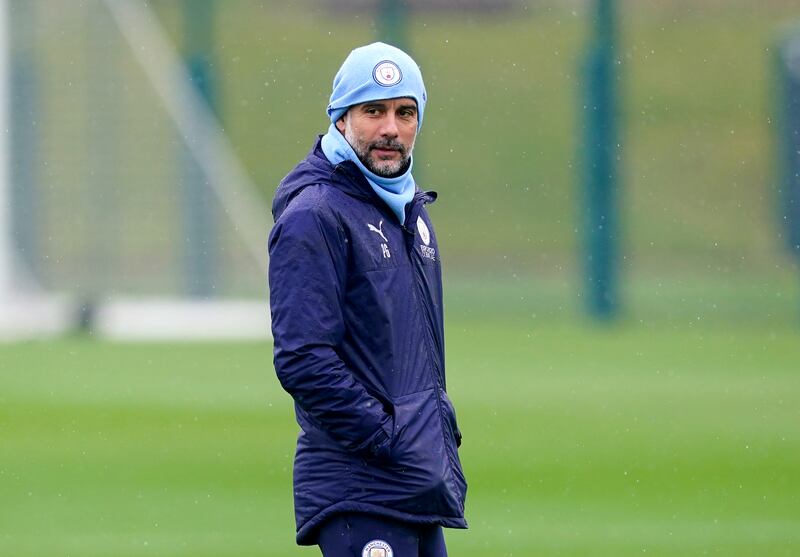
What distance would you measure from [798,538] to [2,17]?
14181 millimetres

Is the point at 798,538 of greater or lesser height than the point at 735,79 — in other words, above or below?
below

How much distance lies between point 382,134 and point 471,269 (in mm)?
26531

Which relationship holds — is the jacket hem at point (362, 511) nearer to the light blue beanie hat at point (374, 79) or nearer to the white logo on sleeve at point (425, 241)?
the white logo on sleeve at point (425, 241)

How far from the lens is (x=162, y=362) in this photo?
16.9 meters

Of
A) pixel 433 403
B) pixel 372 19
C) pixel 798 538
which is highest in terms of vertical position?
pixel 372 19

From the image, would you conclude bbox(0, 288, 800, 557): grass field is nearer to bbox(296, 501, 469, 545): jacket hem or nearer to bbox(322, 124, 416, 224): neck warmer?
bbox(296, 501, 469, 545): jacket hem

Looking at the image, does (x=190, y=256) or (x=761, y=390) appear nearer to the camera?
(x=761, y=390)

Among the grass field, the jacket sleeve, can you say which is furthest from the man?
the grass field

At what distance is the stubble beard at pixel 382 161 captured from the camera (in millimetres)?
4273

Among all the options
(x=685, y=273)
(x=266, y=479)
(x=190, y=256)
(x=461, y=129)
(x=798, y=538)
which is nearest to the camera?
(x=798, y=538)

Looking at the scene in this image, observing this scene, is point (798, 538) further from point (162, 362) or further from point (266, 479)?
point (162, 362)

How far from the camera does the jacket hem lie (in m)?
4.17

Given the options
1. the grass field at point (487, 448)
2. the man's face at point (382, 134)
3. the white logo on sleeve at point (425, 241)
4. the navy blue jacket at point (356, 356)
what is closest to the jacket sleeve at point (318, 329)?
the navy blue jacket at point (356, 356)

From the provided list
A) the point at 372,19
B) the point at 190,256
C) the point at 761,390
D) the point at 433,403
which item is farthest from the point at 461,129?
the point at 433,403
